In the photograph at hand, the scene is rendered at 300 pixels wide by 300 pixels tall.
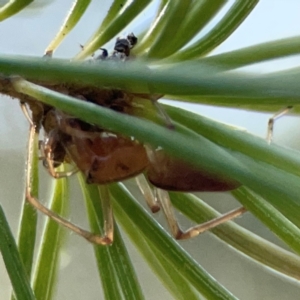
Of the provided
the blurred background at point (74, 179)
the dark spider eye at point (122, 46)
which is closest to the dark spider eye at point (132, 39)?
the dark spider eye at point (122, 46)

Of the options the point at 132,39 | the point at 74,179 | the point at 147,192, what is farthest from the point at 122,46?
the point at 74,179

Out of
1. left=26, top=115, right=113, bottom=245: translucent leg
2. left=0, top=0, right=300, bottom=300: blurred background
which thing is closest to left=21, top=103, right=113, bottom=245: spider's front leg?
left=26, top=115, right=113, bottom=245: translucent leg

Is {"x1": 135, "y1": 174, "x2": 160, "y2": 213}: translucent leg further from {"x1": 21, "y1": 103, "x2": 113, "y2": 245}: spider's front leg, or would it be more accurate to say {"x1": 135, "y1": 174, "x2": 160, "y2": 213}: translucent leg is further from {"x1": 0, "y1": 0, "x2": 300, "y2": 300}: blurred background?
{"x1": 0, "y1": 0, "x2": 300, "y2": 300}: blurred background

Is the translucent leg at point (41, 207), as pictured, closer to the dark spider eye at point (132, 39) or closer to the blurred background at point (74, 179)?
the dark spider eye at point (132, 39)

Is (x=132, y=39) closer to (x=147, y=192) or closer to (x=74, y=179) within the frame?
(x=147, y=192)

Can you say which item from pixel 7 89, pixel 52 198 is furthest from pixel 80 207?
pixel 7 89

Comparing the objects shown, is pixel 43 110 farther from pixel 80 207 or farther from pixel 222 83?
pixel 80 207
